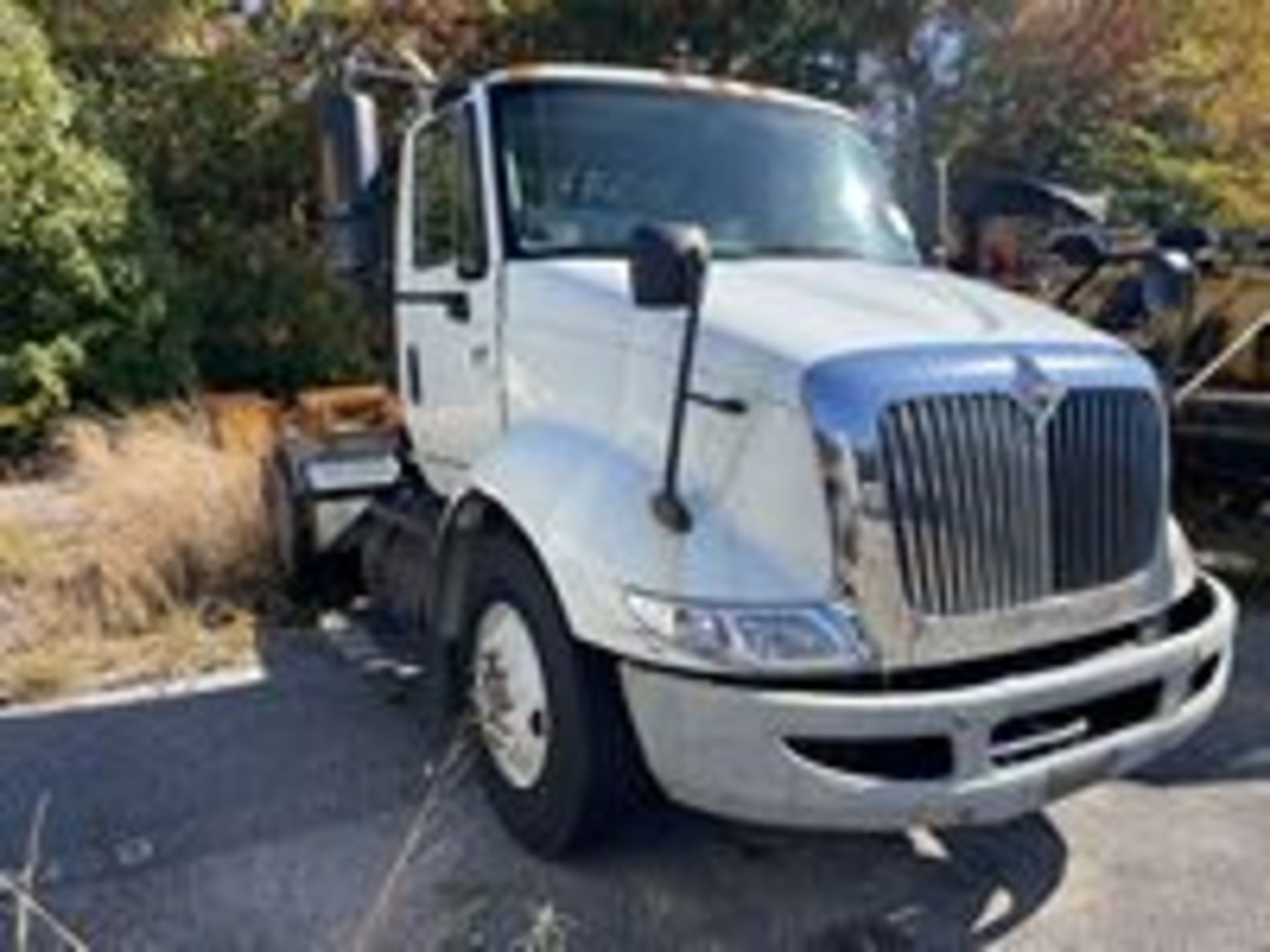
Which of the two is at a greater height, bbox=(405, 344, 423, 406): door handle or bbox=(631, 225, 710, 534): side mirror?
bbox=(631, 225, 710, 534): side mirror

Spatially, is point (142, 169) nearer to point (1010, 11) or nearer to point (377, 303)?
point (377, 303)

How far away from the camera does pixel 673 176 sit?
5133 mm

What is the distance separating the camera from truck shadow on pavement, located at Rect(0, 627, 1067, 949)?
4.10 meters

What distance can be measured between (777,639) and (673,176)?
1980 mm

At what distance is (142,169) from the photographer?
12680mm

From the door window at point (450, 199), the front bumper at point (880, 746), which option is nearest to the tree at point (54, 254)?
the door window at point (450, 199)

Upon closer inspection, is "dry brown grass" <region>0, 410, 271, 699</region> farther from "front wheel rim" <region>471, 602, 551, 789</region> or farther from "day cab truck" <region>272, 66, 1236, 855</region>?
"front wheel rim" <region>471, 602, 551, 789</region>

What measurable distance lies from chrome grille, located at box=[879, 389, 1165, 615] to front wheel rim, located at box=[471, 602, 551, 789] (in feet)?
3.76

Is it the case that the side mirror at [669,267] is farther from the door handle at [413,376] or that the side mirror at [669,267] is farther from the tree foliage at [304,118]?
the tree foliage at [304,118]

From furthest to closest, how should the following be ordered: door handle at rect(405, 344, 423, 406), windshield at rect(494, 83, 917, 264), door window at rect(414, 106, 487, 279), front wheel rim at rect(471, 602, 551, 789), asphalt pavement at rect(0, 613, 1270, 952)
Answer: door handle at rect(405, 344, 423, 406), door window at rect(414, 106, 487, 279), windshield at rect(494, 83, 917, 264), front wheel rim at rect(471, 602, 551, 789), asphalt pavement at rect(0, 613, 1270, 952)

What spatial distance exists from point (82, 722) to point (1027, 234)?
6.24 metres

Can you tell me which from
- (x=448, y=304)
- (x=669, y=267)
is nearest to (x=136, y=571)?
(x=448, y=304)

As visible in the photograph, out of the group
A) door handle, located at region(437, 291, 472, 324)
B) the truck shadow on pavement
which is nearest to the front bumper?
the truck shadow on pavement

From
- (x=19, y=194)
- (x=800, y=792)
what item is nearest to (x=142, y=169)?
(x=19, y=194)
